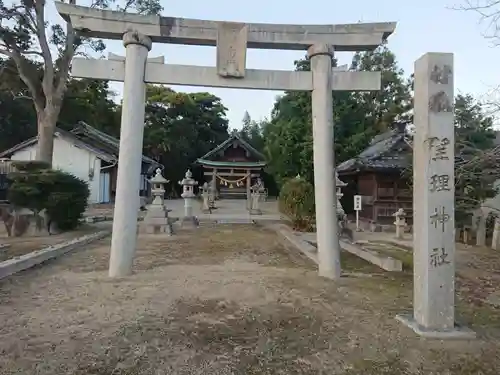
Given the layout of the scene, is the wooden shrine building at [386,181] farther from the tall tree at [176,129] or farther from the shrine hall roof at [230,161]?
the tall tree at [176,129]

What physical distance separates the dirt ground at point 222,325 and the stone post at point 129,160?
15.9 inches

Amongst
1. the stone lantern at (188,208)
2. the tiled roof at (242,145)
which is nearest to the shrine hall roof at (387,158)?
the stone lantern at (188,208)

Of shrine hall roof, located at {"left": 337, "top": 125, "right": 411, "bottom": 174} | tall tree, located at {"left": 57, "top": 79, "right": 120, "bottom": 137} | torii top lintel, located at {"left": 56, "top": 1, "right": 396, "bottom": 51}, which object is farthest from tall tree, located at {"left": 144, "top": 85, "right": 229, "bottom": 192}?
torii top lintel, located at {"left": 56, "top": 1, "right": 396, "bottom": 51}

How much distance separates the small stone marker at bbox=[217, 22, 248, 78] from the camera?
6324mm

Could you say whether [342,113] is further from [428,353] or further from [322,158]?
[428,353]

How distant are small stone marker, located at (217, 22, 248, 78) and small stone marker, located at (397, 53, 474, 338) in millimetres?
2964

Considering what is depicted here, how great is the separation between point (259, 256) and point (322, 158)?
3.21 meters

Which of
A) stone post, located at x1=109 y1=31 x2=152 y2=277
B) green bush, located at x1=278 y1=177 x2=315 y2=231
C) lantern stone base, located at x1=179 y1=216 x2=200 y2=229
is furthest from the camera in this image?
lantern stone base, located at x1=179 y1=216 x2=200 y2=229

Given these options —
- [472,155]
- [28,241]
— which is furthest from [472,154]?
[28,241]

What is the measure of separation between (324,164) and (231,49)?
237cm

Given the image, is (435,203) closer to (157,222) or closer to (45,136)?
(157,222)

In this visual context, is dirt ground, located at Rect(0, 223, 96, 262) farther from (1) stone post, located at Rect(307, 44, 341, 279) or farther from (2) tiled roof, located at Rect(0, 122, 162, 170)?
(2) tiled roof, located at Rect(0, 122, 162, 170)

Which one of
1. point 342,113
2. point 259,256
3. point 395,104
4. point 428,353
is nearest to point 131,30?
point 259,256

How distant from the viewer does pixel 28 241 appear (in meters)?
10.8
